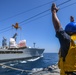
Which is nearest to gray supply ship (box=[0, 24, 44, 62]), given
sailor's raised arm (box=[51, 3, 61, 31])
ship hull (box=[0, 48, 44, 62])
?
ship hull (box=[0, 48, 44, 62])

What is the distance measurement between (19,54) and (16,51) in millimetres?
1653

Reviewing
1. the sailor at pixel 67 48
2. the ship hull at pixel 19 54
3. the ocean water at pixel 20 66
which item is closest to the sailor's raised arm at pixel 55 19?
the sailor at pixel 67 48

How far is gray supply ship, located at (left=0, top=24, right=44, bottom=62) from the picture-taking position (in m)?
66.1

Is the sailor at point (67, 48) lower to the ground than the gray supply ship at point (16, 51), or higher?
lower

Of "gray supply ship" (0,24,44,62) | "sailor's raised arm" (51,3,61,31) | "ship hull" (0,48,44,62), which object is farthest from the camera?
"gray supply ship" (0,24,44,62)

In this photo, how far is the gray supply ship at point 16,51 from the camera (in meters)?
66.1

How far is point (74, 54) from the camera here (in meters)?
3.26

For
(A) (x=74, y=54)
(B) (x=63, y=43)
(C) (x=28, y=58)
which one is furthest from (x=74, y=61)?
(C) (x=28, y=58)

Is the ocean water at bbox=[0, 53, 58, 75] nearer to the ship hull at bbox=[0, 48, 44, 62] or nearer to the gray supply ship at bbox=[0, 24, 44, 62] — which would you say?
the ship hull at bbox=[0, 48, 44, 62]

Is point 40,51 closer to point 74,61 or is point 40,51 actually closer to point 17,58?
point 17,58

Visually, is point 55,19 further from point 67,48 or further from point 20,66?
point 20,66

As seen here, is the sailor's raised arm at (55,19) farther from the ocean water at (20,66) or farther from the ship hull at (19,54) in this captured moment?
the ship hull at (19,54)

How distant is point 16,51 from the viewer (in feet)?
240

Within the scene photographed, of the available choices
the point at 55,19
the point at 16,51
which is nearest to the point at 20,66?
the point at 16,51
